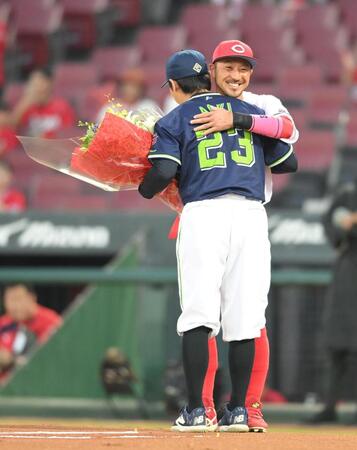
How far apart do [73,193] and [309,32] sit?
4281mm

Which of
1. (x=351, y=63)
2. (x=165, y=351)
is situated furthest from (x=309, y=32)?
(x=165, y=351)

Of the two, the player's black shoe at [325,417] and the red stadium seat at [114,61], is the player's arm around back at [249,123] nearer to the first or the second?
the player's black shoe at [325,417]

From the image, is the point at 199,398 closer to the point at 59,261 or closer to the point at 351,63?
the point at 59,261

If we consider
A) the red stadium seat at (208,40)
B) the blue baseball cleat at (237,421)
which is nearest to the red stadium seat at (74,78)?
the red stadium seat at (208,40)

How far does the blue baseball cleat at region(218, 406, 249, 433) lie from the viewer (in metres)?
5.71

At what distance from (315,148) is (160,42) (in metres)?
2.78

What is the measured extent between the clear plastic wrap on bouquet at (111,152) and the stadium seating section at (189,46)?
570 cm

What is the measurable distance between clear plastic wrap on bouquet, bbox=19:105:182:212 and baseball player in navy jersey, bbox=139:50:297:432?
0.11 metres

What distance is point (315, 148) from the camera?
12.4m

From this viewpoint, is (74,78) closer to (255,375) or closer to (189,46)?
(189,46)

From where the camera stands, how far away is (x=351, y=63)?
14023mm

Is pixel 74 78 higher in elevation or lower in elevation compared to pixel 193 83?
higher

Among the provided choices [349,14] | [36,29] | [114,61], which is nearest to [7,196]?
[114,61]

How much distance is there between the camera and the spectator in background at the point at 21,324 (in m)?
9.84
